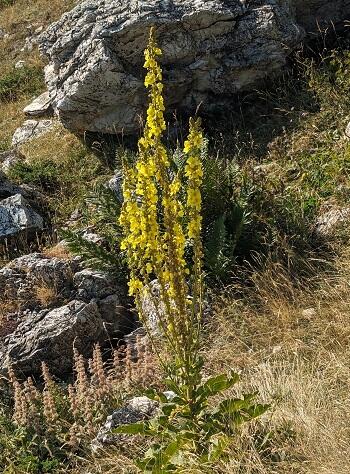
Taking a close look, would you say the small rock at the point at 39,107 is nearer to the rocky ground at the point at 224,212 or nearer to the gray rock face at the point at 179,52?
the rocky ground at the point at 224,212

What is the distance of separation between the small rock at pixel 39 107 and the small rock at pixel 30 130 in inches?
8.8

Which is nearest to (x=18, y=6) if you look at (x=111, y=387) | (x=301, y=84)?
(x=301, y=84)

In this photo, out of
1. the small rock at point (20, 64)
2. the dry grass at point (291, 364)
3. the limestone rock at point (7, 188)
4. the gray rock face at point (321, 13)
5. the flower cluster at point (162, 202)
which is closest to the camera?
the flower cluster at point (162, 202)

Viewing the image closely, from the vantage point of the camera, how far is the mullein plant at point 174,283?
10.0ft

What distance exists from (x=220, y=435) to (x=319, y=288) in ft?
6.59

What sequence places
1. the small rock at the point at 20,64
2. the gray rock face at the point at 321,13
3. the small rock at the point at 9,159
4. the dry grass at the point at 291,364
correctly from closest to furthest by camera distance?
1. the dry grass at the point at 291,364
2. the gray rock face at the point at 321,13
3. the small rock at the point at 9,159
4. the small rock at the point at 20,64

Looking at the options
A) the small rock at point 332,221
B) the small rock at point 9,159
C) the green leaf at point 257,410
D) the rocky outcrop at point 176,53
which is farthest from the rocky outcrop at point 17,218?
the green leaf at point 257,410

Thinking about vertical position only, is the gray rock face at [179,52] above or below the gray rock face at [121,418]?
above

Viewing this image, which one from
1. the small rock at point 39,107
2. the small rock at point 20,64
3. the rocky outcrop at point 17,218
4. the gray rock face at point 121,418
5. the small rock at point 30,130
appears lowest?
the gray rock face at point 121,418

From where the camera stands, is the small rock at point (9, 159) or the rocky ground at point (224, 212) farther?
the small rock at point (9, 159)

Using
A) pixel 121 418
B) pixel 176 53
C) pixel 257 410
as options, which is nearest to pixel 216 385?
pixel 257 410

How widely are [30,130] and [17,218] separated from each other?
3450 mm

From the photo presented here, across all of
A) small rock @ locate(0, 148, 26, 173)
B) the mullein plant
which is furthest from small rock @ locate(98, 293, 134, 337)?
small rock @ locate(0, 148, 26, 173)

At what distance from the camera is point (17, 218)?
7141mm
